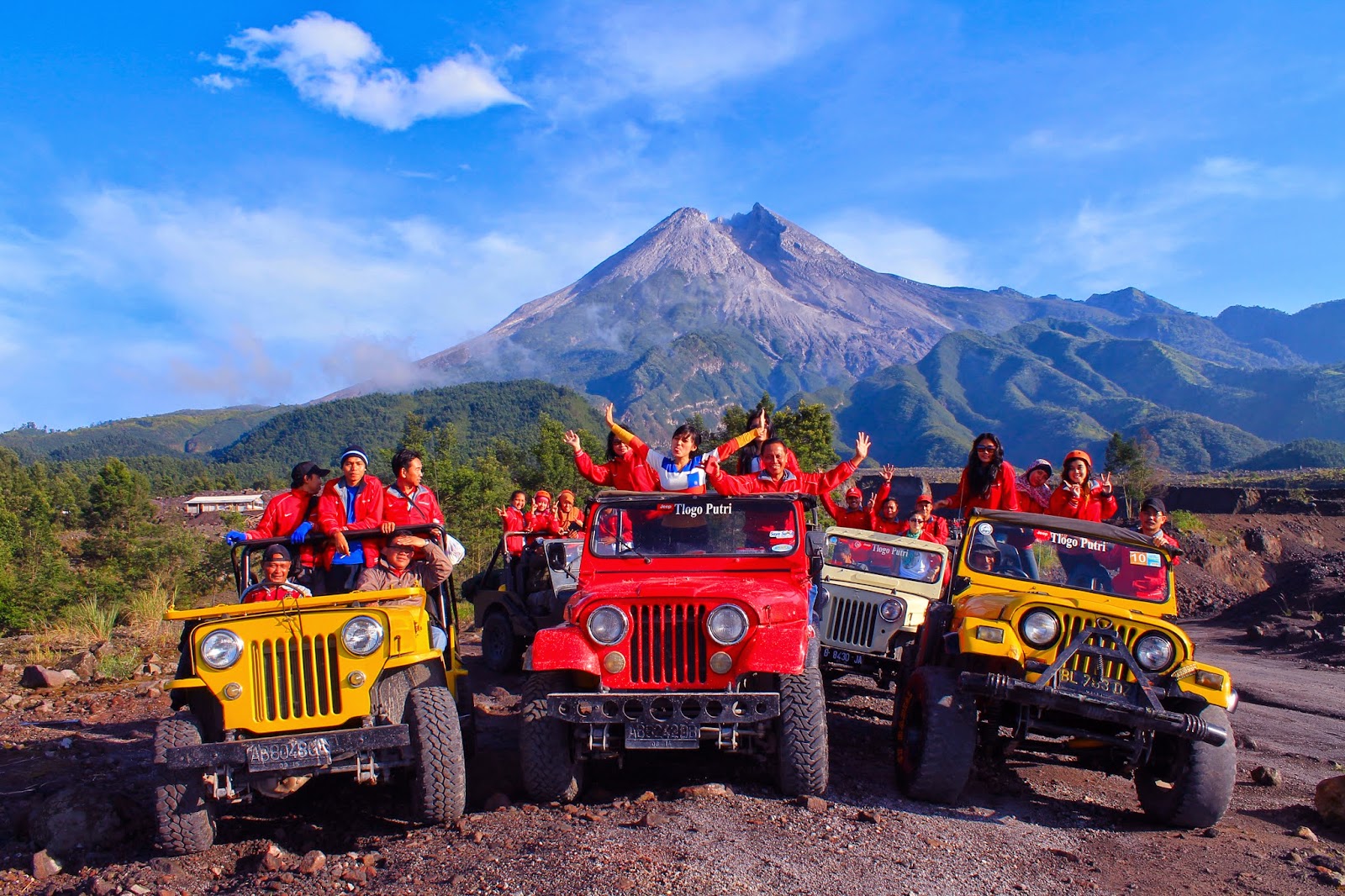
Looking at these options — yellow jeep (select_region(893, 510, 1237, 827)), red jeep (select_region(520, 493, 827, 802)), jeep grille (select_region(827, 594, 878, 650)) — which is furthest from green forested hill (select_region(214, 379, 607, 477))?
red jeep (select_region(520, 493, 827, 802))

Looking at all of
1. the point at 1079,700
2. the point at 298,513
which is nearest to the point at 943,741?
the point at 1079,700

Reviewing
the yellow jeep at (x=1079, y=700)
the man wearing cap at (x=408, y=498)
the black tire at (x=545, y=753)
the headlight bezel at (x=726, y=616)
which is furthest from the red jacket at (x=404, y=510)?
the yellow jeep at (x=1079, y=700)

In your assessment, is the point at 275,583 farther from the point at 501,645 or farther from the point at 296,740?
the point at 501,645

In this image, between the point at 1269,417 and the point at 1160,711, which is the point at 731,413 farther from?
the point at 1269,417

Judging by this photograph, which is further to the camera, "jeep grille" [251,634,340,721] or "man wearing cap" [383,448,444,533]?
"man wearing cap" [383,448,444,533]

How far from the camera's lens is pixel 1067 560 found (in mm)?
6727

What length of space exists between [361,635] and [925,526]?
7.69 metres

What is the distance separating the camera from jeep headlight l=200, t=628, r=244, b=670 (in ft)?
16.8

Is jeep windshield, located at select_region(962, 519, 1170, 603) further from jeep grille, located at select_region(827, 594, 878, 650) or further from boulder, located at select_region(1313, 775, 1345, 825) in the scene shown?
jeep grille, located at select_region(827, 594, 878, 650)

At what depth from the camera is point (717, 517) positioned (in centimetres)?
665

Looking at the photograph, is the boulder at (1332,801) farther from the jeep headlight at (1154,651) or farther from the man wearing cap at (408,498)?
the man wearing cap at (408,498)

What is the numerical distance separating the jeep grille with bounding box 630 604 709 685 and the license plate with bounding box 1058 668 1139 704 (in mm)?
2130

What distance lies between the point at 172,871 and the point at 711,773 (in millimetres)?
3201

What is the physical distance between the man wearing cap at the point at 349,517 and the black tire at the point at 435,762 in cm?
147
